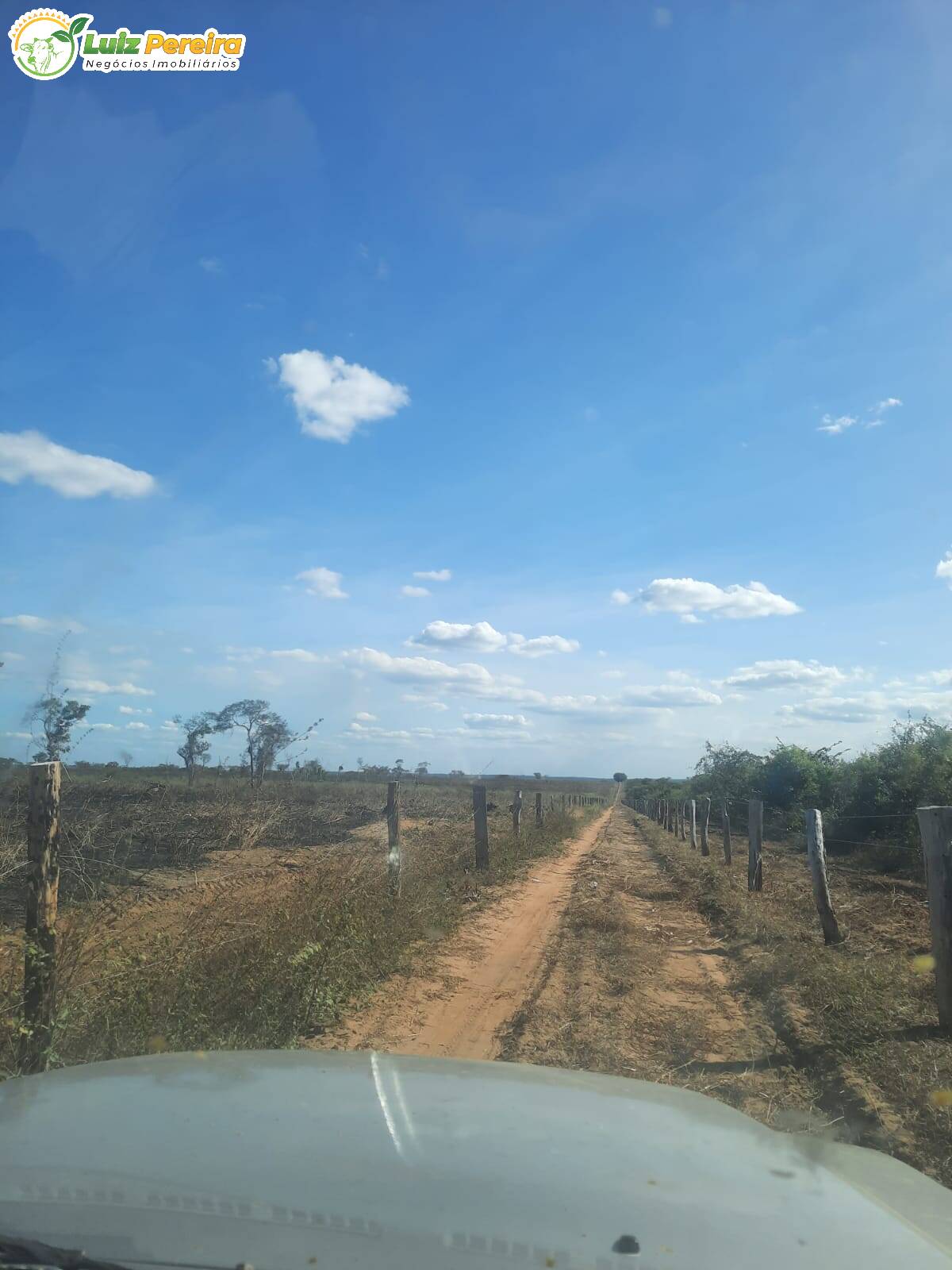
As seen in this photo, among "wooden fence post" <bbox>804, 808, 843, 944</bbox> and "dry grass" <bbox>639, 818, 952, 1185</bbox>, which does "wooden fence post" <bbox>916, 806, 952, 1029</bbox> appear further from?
"wooden fence post" <bbox>804, 808, 843, 944</bbox>

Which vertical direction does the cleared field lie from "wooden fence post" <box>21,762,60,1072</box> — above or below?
below

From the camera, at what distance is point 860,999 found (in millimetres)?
7383

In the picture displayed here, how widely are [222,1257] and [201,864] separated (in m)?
14.7

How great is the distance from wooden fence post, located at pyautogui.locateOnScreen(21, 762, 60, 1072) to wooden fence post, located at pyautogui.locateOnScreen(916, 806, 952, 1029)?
6545mm

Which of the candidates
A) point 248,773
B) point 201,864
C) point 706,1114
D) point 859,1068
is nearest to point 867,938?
point 859,1068

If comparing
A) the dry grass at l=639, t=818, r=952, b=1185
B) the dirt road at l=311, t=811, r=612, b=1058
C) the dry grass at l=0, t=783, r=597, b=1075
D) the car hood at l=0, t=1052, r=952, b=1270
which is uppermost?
the car hood at l=0, t=1052, r=952, b=1270

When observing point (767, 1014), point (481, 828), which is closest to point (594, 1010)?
point (767, 1014)

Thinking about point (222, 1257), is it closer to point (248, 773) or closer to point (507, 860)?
point (507, 860)

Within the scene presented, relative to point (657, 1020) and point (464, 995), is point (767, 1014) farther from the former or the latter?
point (464, 995)

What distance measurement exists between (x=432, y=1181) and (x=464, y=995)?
250 inches

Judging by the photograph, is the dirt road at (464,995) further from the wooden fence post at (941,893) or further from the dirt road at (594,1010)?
the wooden fence post at (941,893)

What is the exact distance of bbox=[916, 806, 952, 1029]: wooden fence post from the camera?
6828 mm

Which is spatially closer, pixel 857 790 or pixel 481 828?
pixel 481 828

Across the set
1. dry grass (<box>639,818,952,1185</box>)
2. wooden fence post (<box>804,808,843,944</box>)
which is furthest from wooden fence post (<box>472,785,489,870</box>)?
wooden fence post (<box>804,808,843,944</box>)
